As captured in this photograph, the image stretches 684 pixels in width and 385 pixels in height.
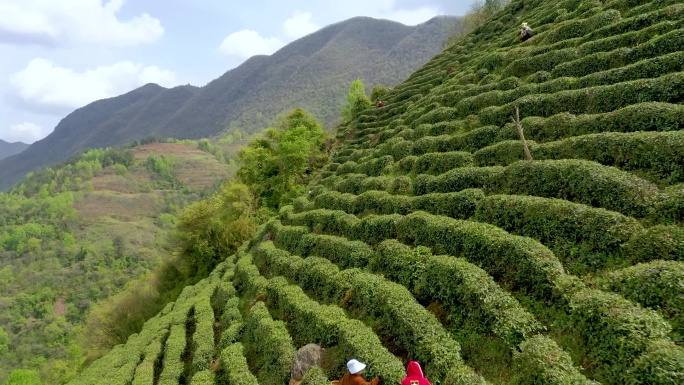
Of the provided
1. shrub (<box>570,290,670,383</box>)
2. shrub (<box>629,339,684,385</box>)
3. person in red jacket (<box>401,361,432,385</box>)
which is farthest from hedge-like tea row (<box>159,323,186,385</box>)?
shrub (<box>629,339,684,385</box>)

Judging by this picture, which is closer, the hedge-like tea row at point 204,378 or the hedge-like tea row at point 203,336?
the hedge-like tea row at point 204,378

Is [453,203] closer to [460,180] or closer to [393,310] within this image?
[460,180]

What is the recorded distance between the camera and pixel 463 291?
1105cm

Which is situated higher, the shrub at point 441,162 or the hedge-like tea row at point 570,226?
the shrub at point 441,162

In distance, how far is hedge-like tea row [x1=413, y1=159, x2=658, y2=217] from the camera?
11234mm

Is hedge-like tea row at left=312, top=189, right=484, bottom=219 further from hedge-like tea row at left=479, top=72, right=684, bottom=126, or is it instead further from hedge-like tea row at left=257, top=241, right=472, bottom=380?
hedge-like tea row at left=479, top=72, right=684, bottom=126

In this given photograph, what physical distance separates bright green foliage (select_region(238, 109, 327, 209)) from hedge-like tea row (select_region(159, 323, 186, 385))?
24202 mm

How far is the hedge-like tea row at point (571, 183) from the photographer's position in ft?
36.9

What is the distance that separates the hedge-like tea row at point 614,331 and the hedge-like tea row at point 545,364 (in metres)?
0.55

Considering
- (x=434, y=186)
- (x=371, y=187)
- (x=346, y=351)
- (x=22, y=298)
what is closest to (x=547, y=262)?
(x=346, y=351)

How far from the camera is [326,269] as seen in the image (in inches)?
684

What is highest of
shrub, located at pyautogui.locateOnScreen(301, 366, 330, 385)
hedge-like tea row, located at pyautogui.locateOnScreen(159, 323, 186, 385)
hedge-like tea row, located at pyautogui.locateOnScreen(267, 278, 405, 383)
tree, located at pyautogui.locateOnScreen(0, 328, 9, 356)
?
hedge-like tea row, located at pyautogui.locateOnScreen(267, 278, 405, 383)

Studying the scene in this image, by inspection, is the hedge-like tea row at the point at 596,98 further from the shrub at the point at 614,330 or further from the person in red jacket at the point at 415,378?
the person in red jacket at the point at 415,378

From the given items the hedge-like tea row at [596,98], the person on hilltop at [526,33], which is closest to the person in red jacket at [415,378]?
the hedge-like tea row at [596,98]
